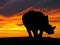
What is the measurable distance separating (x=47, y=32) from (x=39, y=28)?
7.55ft

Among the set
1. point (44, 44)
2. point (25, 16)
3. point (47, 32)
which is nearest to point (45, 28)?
point (47, 32)

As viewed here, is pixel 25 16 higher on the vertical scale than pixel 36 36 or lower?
higher

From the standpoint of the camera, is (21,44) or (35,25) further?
(35,25)

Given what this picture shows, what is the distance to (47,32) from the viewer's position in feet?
81.6

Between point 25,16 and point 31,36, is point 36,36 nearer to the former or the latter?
point 31,36

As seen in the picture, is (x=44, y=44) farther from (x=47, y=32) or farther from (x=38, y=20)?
(x=47, y=32)

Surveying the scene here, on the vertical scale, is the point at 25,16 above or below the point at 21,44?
above

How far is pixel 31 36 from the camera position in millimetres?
23312

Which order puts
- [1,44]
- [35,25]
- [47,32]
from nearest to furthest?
[1,44] → [35,25] → [47,32]

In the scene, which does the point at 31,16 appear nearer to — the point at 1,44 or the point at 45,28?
the point at 45,28

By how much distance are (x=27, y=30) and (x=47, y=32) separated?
278cm

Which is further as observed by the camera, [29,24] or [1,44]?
[29,24]

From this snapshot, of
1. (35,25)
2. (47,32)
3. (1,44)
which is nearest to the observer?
(1,44)

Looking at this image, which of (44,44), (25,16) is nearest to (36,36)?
(25,16)
